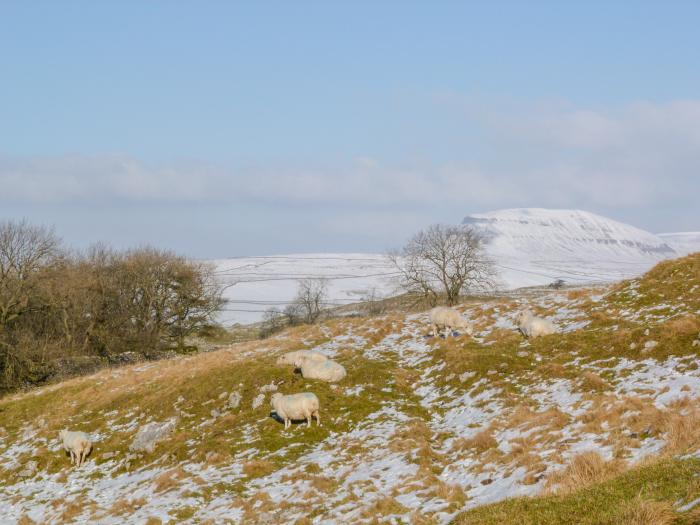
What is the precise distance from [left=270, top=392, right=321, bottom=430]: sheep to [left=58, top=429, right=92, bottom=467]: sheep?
1047cm

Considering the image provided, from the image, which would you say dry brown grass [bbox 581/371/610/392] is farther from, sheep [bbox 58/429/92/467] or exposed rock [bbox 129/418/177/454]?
sheep [bbox 58/429/92/467]

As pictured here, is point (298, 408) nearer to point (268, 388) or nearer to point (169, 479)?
point (268, 388)

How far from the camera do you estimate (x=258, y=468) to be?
1873cm

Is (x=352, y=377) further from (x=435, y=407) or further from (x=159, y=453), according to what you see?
(x=159, y=453)

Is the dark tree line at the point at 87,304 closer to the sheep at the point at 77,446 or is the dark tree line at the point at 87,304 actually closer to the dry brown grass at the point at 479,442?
the sheep at the point at 77,446

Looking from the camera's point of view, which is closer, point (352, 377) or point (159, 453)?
point (159, 453)

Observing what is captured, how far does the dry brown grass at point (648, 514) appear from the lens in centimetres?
781

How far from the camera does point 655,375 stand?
729 inches

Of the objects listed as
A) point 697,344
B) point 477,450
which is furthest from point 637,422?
point 697,344

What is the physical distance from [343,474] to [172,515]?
225 inches

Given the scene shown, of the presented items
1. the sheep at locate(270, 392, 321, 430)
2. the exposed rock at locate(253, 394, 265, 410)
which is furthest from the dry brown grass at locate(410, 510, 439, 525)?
the exposed rock at locate(253, 394, 265, 410)

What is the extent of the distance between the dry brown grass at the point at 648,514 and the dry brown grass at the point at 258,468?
525 inches

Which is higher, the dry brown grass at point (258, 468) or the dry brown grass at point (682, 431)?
the dry brown grass at point (682, 431)

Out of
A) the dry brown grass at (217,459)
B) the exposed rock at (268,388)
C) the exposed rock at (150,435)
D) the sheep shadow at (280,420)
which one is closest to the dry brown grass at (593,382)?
the sheep shadow at (280,420)
